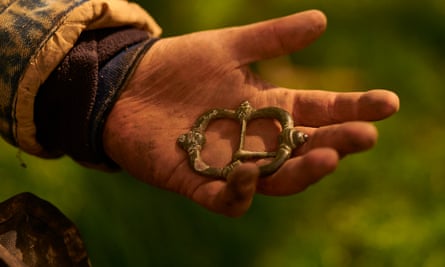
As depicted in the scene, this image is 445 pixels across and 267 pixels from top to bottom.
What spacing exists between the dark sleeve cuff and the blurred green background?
31cm

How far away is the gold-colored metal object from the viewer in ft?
2.91

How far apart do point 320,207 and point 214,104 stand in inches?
19.5

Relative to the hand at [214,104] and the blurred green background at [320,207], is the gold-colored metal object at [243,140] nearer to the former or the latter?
the hand at [214,104]

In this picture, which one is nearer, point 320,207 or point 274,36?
point 274,36

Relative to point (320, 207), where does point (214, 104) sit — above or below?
above

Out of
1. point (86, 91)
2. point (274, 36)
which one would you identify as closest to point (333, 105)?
point (274, 36)

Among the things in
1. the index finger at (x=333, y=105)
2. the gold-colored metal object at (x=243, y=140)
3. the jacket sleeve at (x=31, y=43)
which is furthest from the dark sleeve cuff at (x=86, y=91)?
the index finger at (x=333, y=105)

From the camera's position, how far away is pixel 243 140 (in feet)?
3.13

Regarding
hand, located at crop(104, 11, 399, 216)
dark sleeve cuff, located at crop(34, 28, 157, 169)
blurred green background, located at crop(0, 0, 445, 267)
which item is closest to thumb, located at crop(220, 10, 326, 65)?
hand, located at crop(104, 11, 399, 216)

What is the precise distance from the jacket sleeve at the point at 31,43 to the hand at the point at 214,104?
0.15 meters

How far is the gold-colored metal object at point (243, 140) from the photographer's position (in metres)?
0.89

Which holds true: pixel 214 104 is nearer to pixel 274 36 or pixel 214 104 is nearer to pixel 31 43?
pixel 274 36

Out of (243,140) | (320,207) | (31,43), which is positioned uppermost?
Answer: (31,43)

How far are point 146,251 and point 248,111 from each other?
0.53 m
